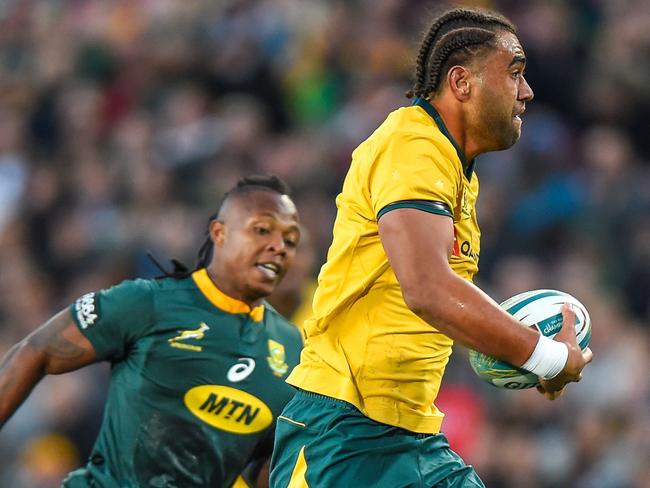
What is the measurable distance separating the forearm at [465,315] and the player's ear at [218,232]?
1.89 metres

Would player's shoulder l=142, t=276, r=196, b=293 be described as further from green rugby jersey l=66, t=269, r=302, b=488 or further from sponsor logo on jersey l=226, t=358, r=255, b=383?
sponsor logo on jersey l=226, t=358, r=255, b=383

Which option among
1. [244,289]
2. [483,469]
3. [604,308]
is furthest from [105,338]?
[604,308]

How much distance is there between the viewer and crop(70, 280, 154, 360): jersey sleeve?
5164mm

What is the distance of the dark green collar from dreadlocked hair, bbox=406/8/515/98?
6cm

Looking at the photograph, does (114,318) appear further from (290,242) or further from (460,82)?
(460,82)

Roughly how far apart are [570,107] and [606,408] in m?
2.68

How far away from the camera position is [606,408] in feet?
26.1

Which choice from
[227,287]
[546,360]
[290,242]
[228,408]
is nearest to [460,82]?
[546,360]

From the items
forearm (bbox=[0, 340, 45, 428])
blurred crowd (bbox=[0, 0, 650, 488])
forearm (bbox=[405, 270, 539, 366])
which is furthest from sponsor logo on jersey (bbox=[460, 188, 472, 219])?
blurred crowd (bbox=[0, 0, 650, 488])

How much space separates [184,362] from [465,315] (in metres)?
1.82

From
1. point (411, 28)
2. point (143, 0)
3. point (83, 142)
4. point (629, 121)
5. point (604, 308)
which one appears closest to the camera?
point (604, 308)

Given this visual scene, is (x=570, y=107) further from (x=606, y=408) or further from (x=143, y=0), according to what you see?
(x=143, y=0)

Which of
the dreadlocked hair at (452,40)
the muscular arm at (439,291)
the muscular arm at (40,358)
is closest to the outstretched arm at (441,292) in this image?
the muscular arm at (439,291)

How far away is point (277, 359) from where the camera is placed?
18.1 ft
